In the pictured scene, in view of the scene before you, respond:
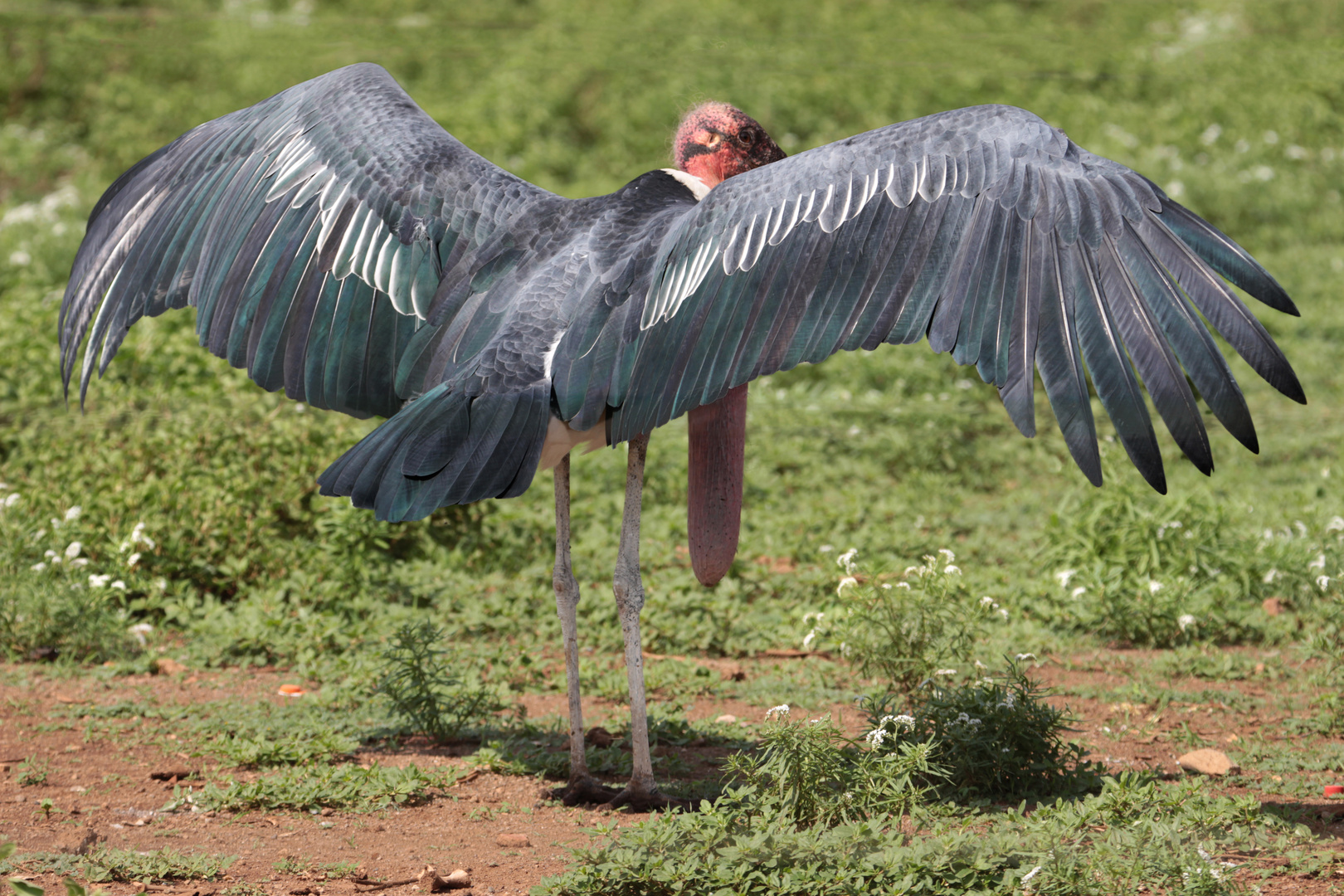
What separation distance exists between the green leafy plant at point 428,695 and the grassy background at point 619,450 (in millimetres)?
557

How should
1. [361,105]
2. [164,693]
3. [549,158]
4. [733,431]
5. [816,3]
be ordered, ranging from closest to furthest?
1. [733,431]
2. [361,105]
3. [164,693]
4. [549,158]
5. [816,3]

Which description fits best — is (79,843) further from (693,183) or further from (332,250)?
(693,183)

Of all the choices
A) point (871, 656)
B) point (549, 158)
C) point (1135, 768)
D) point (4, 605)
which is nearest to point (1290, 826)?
point (1135, 768)

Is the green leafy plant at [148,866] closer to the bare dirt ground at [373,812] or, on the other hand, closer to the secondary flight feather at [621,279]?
the bare dirt ground at [373,812]

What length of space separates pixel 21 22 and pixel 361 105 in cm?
800

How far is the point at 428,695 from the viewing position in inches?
153

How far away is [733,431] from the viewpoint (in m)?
3.63

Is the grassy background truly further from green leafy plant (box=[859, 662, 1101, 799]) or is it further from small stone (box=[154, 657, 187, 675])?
green leafy plant (box=[859, 662, 1101, 799])

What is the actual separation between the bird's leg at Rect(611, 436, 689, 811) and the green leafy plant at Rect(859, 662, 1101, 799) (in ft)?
1.77

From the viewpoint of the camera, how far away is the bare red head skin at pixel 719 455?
362cm

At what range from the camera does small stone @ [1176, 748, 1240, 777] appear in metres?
3.64

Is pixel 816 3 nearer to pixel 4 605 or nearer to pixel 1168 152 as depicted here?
pixel 1168 152

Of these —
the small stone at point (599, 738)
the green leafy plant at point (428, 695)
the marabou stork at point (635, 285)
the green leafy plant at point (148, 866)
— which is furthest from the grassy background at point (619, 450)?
the green leafy plant at point (148, 866)

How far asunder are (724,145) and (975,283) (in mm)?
1137
